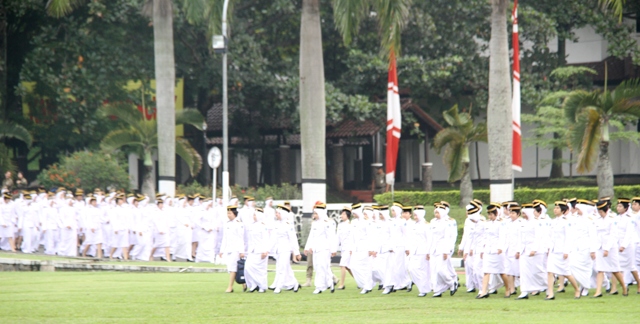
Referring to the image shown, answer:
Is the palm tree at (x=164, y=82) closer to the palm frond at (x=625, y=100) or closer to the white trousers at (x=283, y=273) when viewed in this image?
the white trousers at (x=283, y=273)

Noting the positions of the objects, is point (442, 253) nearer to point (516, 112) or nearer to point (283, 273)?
point (283, 273)

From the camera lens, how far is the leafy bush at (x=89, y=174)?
3131cm

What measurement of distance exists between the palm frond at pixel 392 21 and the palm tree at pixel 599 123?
18.3ft

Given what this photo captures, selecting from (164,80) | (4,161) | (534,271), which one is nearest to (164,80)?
(164,80)

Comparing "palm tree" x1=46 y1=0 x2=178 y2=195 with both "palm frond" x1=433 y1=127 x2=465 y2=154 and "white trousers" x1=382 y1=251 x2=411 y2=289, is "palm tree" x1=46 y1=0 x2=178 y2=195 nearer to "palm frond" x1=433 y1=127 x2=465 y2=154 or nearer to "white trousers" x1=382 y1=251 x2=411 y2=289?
"palm frond" x1=433 y1=127 x2=465 y2=154

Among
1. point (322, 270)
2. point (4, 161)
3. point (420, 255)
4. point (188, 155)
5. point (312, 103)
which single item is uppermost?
point (312, 103)

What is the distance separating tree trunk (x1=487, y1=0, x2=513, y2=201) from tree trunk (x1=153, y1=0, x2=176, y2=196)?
926cm

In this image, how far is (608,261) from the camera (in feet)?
55.4

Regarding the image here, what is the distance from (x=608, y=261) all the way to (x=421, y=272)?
328 centimetres

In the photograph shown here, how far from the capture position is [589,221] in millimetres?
16656

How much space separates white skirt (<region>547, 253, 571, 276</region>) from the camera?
53.8 ft

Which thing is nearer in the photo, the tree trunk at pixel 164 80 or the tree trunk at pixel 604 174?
the tree trunk at pixel 604 174

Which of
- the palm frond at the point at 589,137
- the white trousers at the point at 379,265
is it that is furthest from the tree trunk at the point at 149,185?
the white trousers at the point at 379,265

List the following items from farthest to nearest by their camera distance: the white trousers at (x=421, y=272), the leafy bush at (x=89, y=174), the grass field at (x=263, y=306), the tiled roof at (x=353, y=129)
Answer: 1. the tiled roof at (x=353, y=129)
2. the leafy bush at (x=89, y=174)
3. the white trousers at (x=421, y=272)
4. the grass field at (x=263, y=306)
